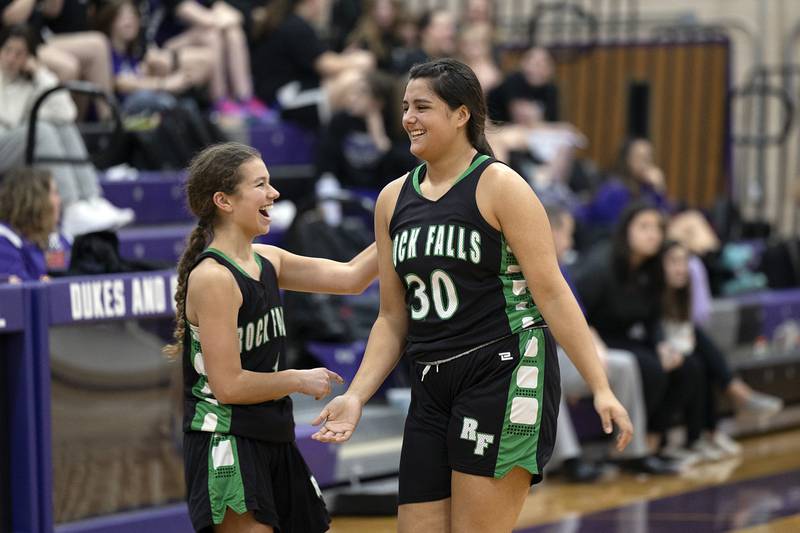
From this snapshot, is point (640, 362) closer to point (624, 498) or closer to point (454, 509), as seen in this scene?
point (624, 498)

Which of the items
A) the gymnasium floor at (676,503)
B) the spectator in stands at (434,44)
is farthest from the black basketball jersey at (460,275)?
the spectator in stands at (434,44)

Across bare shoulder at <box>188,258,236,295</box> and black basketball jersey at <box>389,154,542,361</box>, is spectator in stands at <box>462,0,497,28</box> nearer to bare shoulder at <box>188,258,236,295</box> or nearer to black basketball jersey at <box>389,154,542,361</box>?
black basketball jersey at <box>389,154,542,361</box>

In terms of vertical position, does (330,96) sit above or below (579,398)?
above

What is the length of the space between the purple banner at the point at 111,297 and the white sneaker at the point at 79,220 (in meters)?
1.71

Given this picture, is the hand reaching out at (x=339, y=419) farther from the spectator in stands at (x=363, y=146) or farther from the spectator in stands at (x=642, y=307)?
the spectator in stands at (x=363, y=146)

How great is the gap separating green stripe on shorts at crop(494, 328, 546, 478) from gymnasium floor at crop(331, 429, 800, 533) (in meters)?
2.50

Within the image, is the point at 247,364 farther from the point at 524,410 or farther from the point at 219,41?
the point at 219,41

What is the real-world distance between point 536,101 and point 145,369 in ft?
20.0

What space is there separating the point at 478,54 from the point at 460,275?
7340mm

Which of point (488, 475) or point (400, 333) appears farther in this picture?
point (400, 333)

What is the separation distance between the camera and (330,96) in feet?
30.8

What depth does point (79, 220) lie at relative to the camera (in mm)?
6773

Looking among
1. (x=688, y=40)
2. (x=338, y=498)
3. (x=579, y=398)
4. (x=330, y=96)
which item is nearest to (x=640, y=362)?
(x=579, y=398)

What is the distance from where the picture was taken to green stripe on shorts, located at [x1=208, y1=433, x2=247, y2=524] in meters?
3.40
